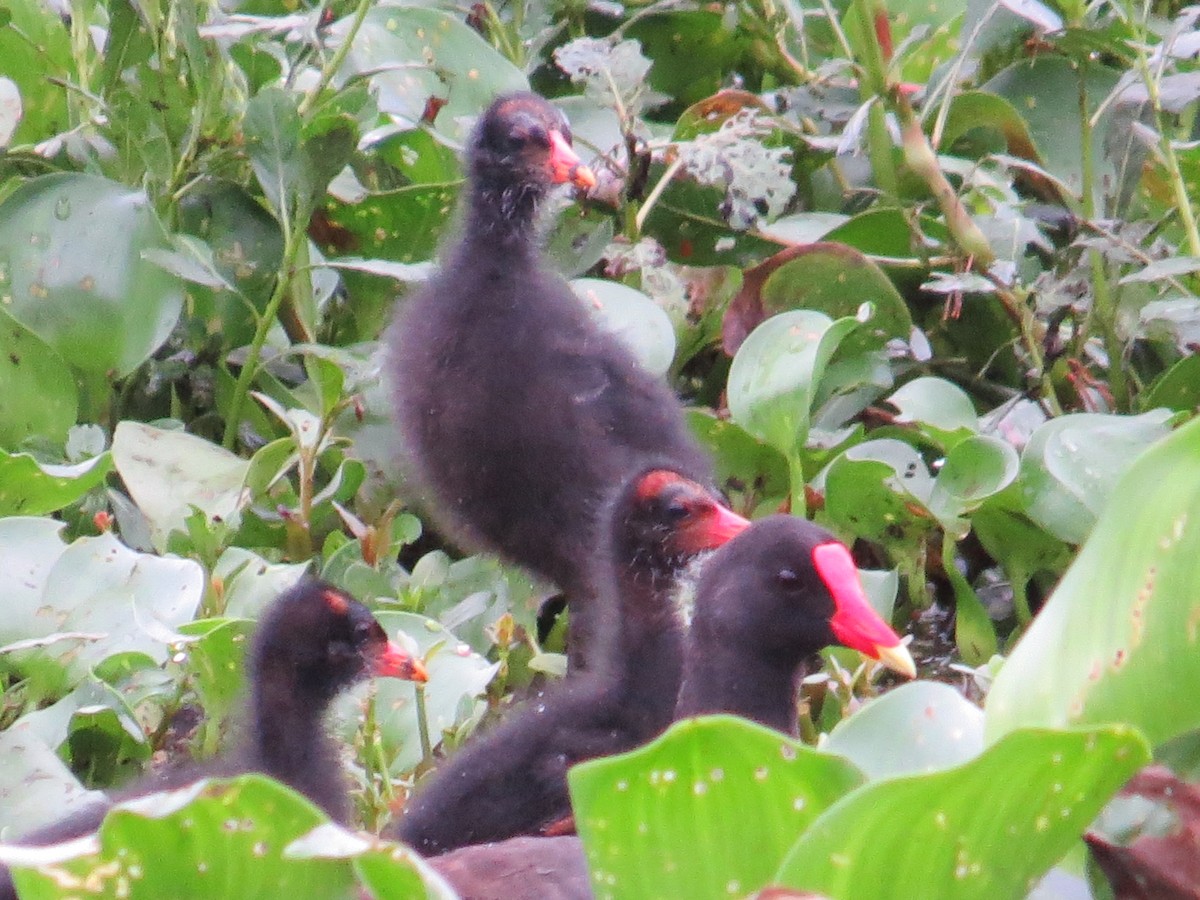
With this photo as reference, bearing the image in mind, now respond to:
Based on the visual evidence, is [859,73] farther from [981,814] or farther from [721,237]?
[981,814]

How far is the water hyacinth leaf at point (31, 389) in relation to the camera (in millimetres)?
3363

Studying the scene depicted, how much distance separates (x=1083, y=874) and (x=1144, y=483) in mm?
333

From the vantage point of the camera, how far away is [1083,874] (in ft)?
4.96

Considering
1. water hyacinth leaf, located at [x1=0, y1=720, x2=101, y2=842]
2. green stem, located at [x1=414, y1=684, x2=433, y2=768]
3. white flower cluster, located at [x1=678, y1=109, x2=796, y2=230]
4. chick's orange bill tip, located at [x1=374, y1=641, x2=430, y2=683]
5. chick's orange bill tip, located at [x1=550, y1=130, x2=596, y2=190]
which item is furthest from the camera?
white flower cluster, located at [x1=678, y1=109, x2=796, y2=230]

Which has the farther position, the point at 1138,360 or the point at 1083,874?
the point at 1138,360

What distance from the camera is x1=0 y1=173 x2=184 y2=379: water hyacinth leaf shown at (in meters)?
3.49

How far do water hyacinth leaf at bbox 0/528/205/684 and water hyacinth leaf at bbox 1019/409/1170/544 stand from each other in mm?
1247

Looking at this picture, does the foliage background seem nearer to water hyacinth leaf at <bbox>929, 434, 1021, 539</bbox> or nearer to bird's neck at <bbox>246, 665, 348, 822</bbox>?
water hyacinth leaf at <bbox>929, 434, 1021, 539</bbox>

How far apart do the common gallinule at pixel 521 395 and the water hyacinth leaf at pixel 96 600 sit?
20.8 inches

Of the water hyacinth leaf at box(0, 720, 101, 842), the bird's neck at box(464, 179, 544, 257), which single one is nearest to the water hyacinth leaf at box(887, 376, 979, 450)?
the bird's neck at box(464, 179, 544, 257)

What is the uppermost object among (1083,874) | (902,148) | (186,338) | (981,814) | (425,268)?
(981,814)

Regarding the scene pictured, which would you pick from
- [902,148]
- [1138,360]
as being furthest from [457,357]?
[1138,360]

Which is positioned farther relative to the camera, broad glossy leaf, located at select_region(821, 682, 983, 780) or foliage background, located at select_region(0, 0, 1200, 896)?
foliage background, located at select_region(0, 0, 1200, 896)

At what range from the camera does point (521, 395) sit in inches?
125
